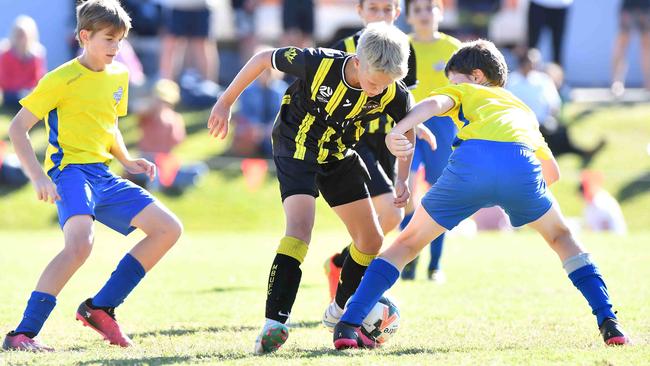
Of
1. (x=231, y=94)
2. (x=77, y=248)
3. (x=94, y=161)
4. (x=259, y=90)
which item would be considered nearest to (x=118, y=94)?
(x=94, y=161)

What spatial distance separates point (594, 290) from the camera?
5645 millimetres

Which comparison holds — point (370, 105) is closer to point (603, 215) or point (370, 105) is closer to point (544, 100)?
point (603, 215)

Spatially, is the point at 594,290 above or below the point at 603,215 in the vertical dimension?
Result: above

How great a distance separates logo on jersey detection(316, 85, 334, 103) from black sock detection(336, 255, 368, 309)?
0.99 m

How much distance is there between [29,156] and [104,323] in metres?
0.99

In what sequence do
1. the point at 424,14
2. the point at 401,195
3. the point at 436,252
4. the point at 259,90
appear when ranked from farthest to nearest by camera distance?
the point at 259,90 < the point at 436,252 < the point at 424,14 < the point at 401,195

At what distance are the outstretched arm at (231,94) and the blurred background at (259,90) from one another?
790 centimetres

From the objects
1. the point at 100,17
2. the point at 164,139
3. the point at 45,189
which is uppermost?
the point at 100,17

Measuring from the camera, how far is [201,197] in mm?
15031

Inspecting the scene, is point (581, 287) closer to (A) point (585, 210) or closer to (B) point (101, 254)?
(B) point (101, 254)

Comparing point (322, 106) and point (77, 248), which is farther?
point (322, 106)

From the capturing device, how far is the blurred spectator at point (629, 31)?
722 inches

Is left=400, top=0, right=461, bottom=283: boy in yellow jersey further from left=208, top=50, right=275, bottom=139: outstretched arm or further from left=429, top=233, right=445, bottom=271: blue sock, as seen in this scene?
left=208, top=50, right=275, bottom=139: outstretched arm

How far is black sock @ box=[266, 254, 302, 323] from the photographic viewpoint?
560 centimetres
